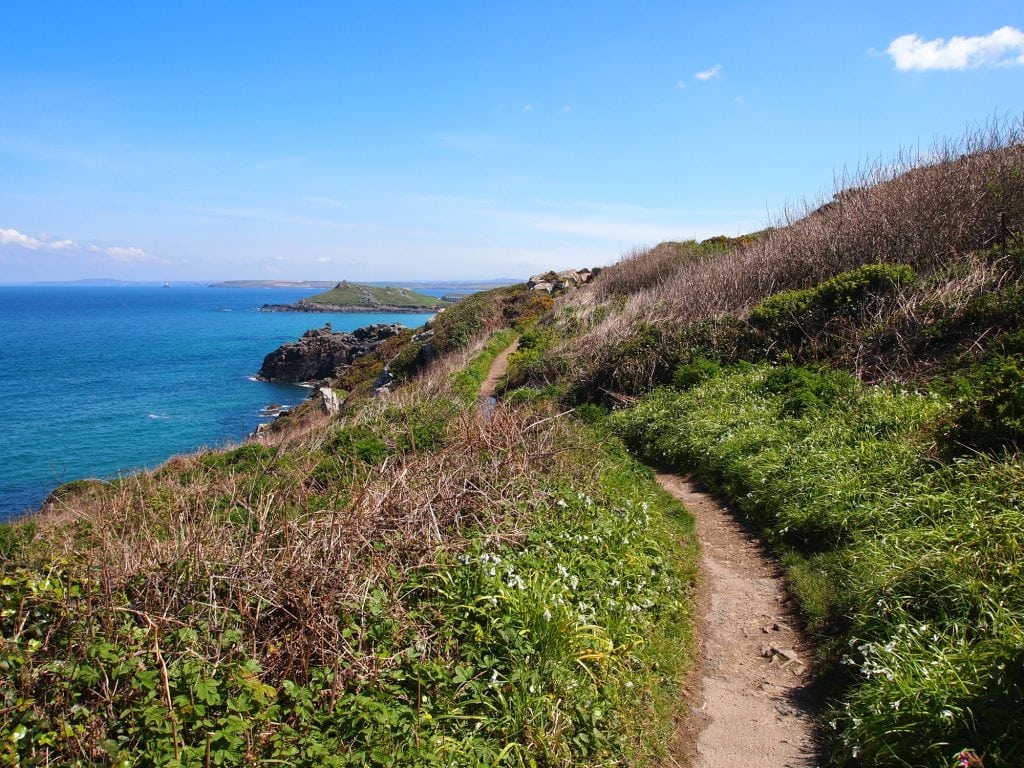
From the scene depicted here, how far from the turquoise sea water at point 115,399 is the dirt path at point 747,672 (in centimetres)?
875

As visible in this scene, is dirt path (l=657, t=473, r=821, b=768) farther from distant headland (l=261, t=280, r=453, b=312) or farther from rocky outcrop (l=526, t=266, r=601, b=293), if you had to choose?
distant headland (l=261, t=280, r=453, b=312)

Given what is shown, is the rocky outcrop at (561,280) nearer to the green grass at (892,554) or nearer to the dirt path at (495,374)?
the dirt path at (495,374)

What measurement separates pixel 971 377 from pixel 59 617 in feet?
35.6

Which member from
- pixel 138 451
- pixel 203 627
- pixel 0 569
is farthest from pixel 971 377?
pixel 138 451

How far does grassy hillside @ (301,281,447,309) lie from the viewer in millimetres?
170625

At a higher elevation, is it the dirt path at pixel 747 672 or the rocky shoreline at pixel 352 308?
the rocky shoreline at pixel 352 308

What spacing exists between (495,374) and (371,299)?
531 feet

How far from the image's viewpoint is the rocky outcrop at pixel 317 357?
59.9 metres

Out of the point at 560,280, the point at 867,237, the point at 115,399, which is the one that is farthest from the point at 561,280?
the point at 115,399

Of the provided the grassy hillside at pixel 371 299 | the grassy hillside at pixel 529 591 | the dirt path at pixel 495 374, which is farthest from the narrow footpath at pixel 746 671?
the grassy hillside at pixel 371 299

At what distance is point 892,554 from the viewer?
5.42 m

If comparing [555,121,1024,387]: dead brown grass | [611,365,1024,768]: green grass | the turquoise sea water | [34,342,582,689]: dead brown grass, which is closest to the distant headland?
the turquoise sea water

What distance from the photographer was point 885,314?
1249 centimetres

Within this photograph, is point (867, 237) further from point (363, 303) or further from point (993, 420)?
point (363, 303)
